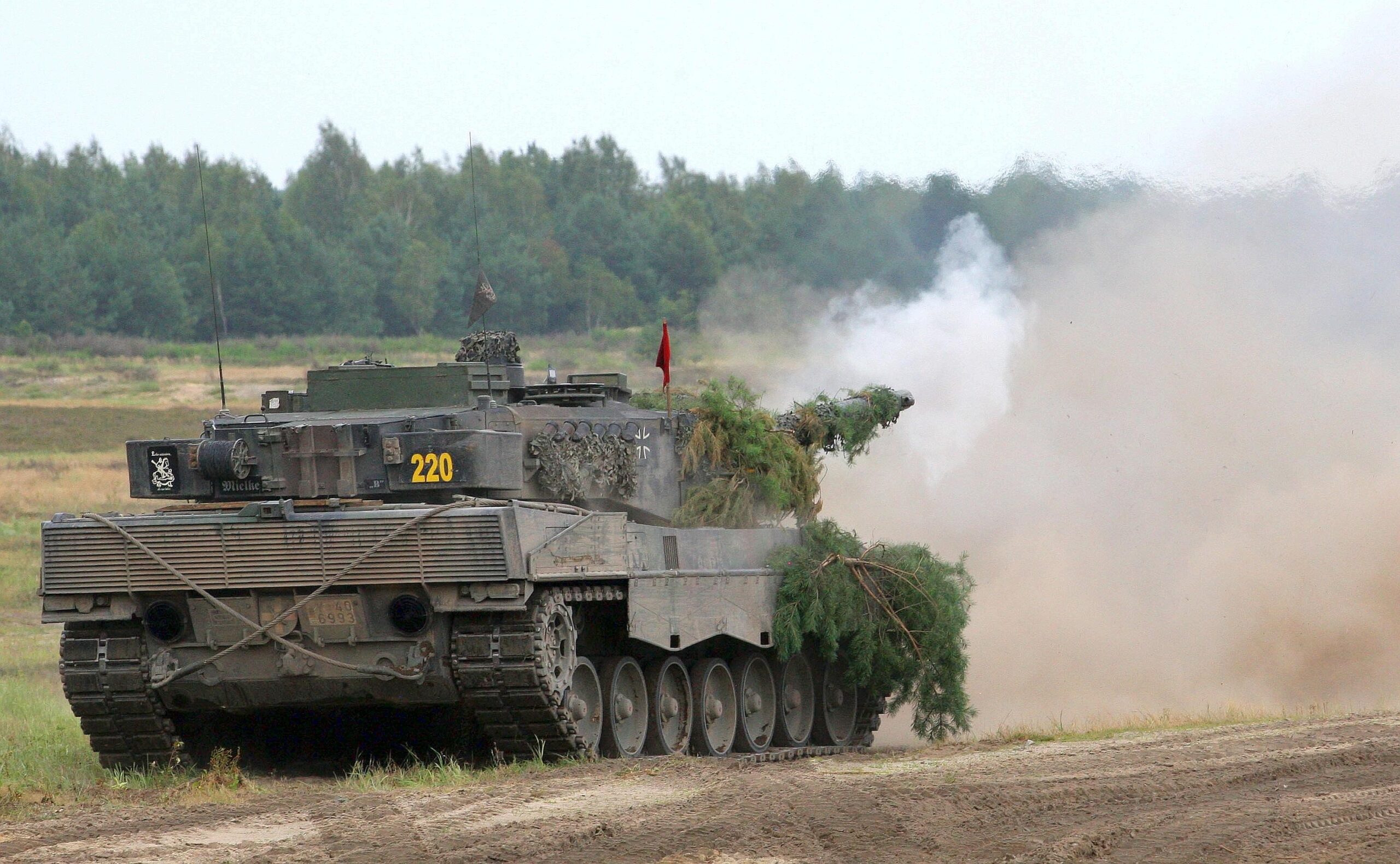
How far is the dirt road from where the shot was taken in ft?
A: 30.0

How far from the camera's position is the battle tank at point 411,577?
491 inches

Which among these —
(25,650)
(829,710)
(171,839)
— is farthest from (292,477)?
(25,650)

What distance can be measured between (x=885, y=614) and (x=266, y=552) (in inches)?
237

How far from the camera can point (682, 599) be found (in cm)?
1449

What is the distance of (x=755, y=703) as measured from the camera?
1634cm

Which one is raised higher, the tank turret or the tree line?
the tree line

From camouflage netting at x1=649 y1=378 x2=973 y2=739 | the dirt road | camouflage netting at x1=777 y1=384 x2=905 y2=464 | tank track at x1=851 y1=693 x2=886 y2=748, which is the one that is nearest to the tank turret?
camouflage netting at x1=649 y1=378 x2=973 y2=739

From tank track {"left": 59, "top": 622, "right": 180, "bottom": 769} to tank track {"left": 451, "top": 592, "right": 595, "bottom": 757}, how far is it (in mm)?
2169

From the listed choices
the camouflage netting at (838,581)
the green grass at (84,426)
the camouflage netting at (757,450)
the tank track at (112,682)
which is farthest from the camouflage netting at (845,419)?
the green grass at (84,426)

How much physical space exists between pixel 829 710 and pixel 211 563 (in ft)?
22.2

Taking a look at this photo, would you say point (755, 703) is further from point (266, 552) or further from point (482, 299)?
point (266, 552)

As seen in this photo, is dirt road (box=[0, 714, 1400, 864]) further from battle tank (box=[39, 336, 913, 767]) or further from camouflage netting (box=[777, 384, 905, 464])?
camouflage netting (box=[777, 384, 905, 464])

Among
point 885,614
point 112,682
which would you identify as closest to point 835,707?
point 885,614

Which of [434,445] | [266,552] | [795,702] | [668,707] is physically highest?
[434,445]
